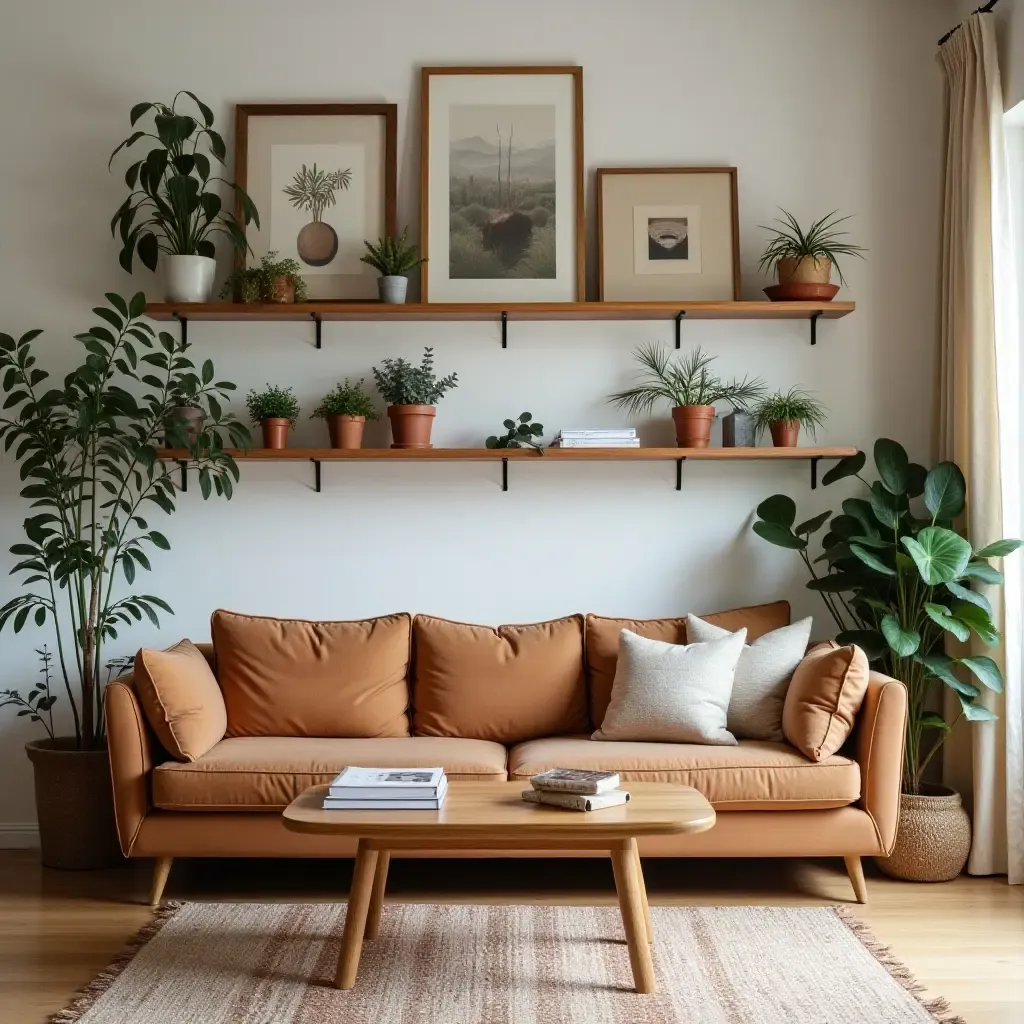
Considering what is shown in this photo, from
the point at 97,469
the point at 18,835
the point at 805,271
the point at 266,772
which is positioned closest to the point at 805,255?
the point at 805,271

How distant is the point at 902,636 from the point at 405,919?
174cm

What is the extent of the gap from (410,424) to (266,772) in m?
1.31

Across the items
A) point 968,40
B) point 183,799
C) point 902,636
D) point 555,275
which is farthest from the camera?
point 555,275

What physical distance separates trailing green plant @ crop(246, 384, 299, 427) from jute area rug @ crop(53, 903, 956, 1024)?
5.45 ft

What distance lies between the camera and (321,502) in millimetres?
4375

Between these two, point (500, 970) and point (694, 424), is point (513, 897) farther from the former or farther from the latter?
point (694, 424)

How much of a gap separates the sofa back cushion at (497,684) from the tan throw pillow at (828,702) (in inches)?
30.3

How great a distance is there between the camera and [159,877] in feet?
11.5

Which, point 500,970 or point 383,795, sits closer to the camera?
point 383,795

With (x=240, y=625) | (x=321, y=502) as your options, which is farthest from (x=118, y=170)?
(x=240, y=625)

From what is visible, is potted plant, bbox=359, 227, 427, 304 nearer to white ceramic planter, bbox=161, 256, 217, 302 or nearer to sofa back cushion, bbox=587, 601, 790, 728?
white ceramic planter, bbox=161, 256, 217, 302

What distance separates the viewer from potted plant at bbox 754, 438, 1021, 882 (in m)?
3.73

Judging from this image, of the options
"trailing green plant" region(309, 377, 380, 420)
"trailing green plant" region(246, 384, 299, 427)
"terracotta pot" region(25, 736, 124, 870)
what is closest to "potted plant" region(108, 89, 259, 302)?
"trailing green plant" region(246, 384, 299, 427)

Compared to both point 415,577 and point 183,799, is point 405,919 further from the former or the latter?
point 415,577
